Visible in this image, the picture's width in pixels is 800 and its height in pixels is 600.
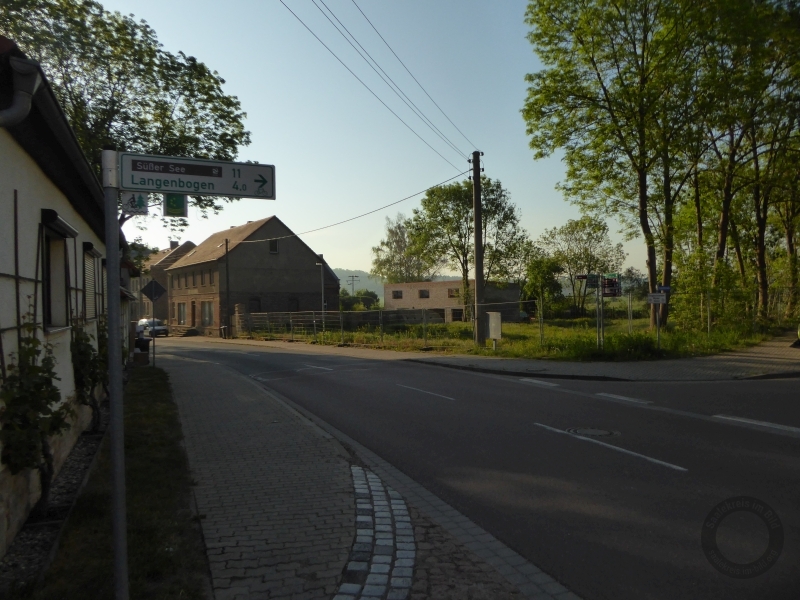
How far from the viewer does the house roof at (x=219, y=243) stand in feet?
178

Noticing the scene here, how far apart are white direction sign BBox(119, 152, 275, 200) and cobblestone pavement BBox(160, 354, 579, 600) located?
2.48 meters

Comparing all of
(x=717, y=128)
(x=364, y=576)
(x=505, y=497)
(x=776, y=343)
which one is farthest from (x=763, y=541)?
(x=717, y=128)

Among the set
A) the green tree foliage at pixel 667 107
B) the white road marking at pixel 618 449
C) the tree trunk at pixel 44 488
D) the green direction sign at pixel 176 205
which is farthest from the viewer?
the green tree foliage at pixel 667 107

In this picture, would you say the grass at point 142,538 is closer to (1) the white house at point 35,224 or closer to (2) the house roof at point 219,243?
(1) the white house at point 35,224

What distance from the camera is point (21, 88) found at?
4570 millimetres

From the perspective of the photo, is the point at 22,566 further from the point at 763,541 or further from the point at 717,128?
the point at 717,128

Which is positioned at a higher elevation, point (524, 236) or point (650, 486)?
point (524, 236)

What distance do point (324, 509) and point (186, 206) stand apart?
3.14 metres

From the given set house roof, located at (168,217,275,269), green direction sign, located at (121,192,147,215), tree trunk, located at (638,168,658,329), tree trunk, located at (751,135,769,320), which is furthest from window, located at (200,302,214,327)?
green direction sign, located at (121,192,147,215)

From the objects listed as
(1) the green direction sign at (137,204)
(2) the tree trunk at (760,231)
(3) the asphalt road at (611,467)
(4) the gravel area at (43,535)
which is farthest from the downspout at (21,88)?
(2) the tree trunk at (760,231)

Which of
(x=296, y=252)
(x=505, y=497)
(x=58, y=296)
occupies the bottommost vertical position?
(x=505, y=497)

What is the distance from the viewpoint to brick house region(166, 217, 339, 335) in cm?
5294

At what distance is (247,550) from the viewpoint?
4820 millimetres

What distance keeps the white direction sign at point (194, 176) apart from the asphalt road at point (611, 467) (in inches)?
128
